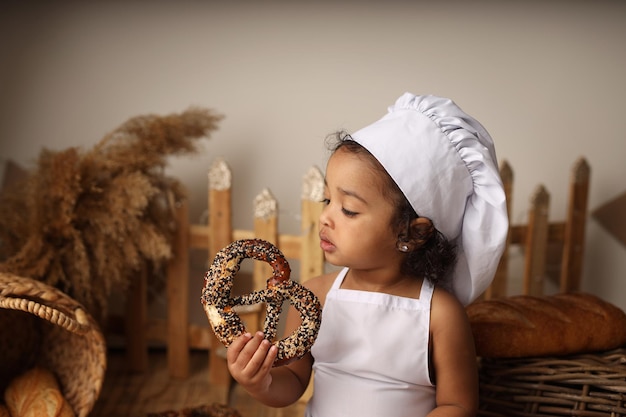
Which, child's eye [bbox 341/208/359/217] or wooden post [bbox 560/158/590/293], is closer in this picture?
child's eye [bbox 341/208/359/217]

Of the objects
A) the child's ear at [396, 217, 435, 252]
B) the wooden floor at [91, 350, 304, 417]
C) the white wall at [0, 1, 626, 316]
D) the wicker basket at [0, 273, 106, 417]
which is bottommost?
the wooden floor at [91, 350, 304, 417]

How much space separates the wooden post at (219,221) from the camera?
2418mm

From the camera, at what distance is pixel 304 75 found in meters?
2.64

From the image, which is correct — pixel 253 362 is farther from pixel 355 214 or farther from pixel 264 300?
pixel 355 214

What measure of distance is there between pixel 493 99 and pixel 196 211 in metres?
1.24

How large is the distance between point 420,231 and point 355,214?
15 cm

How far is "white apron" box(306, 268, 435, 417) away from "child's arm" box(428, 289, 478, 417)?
0.03 m

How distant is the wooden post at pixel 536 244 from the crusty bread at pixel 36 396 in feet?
5.62

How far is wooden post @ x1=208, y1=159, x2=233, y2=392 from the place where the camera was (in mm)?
2418

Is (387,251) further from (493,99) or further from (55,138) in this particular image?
(55,138)

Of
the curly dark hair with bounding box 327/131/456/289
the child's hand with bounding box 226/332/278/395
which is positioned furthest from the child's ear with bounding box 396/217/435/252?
the child's hand with bounding box 226/332/278/395

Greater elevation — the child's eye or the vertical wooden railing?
the child's eye

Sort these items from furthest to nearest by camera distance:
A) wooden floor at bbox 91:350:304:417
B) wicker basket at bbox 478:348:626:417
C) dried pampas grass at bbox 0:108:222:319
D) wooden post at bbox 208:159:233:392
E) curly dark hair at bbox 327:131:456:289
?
wooden post at bbox 208:159:233:392, wooden floor at bbox 91:350:304:417, dried pampas grass at bbox 0:108:222:319, wicker basket at bbox 478:348:626:417, curly dark hair at bbox 327:131:456:289

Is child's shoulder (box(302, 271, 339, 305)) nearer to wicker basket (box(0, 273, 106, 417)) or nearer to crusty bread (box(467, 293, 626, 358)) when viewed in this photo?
crusty bread (box(467, 293, 626, 358))
